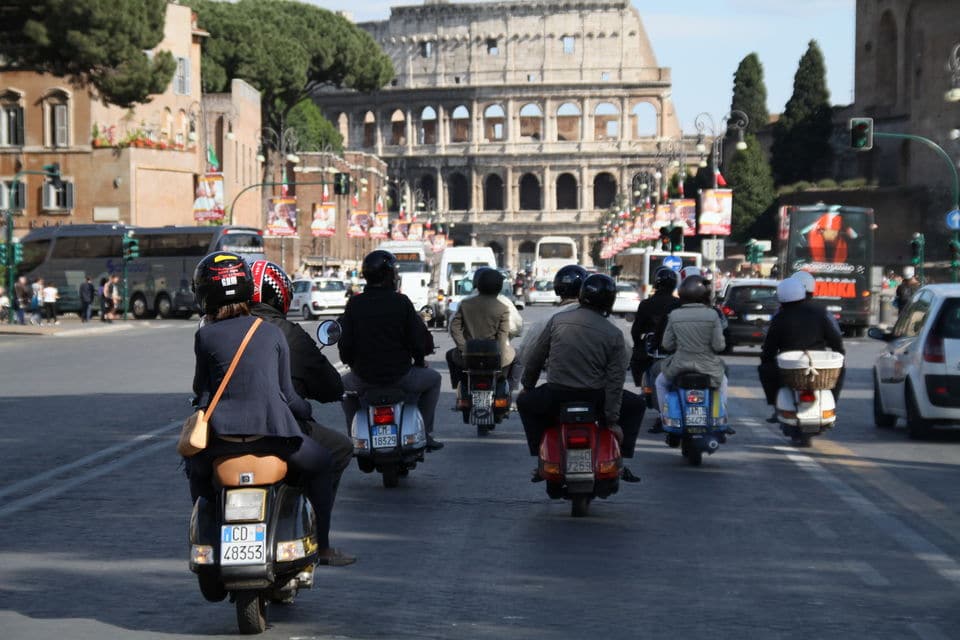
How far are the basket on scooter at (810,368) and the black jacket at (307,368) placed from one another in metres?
7.66

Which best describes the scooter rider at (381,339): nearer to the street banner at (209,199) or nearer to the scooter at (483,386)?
the scooter at (483,386)

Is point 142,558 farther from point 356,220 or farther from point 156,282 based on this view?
point 356,220

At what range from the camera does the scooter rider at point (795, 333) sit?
48.1 ft

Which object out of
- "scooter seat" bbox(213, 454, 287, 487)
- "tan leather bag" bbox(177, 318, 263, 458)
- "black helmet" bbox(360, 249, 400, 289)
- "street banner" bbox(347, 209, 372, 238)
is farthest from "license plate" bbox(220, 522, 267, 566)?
"street banner" bbox(347, 209, 372, 238)

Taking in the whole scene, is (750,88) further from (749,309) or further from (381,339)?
(381,339)

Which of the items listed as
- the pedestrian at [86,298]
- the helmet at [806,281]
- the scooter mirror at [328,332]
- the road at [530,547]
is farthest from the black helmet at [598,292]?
the pedestrian at [86,298]

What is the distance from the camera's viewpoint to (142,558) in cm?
858

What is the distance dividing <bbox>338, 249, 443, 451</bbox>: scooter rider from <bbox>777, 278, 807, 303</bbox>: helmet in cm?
454

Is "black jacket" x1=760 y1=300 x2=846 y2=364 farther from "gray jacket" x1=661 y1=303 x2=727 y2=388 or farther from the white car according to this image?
"gray jacket" x1=661 y1=303 x2=727 y2=388

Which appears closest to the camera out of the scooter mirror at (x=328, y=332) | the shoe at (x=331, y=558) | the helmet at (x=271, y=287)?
the shoe at (x=331, y=558)

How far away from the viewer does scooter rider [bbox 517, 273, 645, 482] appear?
10.0 metres

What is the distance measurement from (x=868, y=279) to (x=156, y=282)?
2594 cm

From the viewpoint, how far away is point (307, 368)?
291 inches

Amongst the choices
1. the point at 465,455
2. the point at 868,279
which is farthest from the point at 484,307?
the point at 868,279
